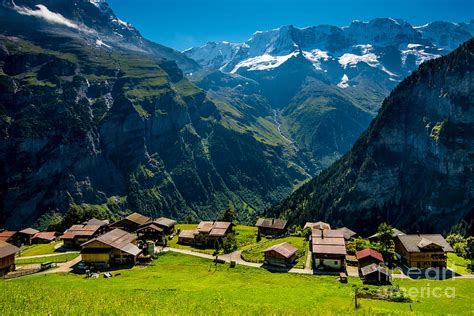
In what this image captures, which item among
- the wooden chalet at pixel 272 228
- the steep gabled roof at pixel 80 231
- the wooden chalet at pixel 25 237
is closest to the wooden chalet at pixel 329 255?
the wooden chalet at pixel 272 228

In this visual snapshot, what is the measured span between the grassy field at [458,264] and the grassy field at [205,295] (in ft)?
43.0

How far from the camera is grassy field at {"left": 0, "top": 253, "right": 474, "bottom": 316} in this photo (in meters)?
57.8

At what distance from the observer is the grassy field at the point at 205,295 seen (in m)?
57.8

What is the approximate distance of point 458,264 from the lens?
Answer: 107438mm

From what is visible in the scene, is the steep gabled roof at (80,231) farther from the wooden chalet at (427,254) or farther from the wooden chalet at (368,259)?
the wooden chalet at (427,254)

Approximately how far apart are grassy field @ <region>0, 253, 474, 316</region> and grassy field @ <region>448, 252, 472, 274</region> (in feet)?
43.0

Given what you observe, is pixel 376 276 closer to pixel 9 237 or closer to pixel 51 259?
pixel 51 259

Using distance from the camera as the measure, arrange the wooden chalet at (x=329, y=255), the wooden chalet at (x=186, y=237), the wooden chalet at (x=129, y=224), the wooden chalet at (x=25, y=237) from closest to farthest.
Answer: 1. the wooden chalet at (x=329, y=255)
2. the wooden chalet at (x=186, y=237)
3. the wooden chalet at (x=129, y=224)
4. the wooden chalet at (x=25, y=237)

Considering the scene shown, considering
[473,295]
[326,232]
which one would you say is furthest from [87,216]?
[473,295]

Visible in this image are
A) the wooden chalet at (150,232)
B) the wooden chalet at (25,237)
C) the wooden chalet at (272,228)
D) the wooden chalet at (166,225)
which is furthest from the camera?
the wooden chalet at (25,237)

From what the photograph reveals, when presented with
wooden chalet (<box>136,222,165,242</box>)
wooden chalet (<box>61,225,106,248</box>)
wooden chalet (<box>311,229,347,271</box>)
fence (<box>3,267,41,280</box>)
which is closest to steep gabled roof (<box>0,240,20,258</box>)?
fence (<box>3,267,41,280</box>)

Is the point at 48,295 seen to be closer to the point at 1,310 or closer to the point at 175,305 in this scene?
the point at 1,310

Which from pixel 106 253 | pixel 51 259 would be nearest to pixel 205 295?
pixel 106 253

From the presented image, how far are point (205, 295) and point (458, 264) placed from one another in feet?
253
